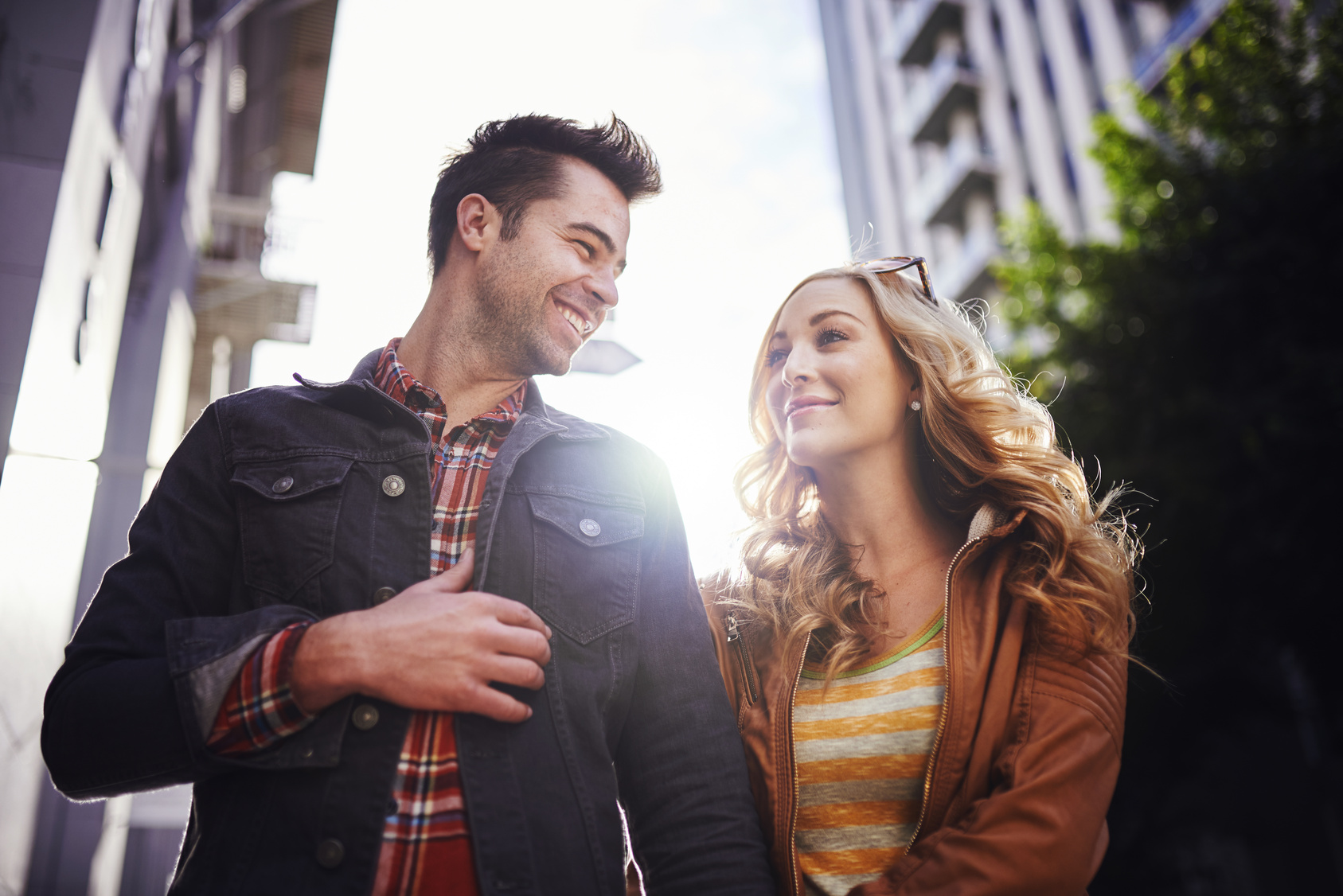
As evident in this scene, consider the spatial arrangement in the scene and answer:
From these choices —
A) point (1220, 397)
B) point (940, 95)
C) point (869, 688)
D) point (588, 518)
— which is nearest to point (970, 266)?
point (940, 95)

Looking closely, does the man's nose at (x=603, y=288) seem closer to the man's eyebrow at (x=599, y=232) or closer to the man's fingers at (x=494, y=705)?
the man's eyebrow at (x=599, y=232)

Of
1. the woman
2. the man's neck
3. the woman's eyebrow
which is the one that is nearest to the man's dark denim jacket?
the man's neck

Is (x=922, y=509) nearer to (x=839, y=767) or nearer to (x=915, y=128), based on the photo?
(x=839, y=767)

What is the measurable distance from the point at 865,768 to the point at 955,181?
101ft

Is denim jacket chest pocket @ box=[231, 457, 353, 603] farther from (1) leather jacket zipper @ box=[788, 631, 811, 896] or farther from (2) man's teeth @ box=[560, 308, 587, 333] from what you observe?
(1) leather jacket zipper @ box=[788, 631, 811, 896]

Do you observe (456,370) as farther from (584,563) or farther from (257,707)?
(257,707)

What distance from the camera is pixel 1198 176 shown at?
37.6 ft

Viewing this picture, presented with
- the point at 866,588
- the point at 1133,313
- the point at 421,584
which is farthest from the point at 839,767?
the point at 1133,313

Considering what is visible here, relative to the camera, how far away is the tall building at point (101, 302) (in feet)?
12.1

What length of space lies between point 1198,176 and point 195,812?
12.9 m

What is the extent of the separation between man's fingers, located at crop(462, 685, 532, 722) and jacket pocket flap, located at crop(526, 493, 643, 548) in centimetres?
50

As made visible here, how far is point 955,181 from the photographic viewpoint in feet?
99.6

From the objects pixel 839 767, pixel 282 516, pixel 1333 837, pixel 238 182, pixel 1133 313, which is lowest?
pixel 1333 837

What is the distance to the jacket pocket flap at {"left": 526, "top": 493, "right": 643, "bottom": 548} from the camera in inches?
89.7
